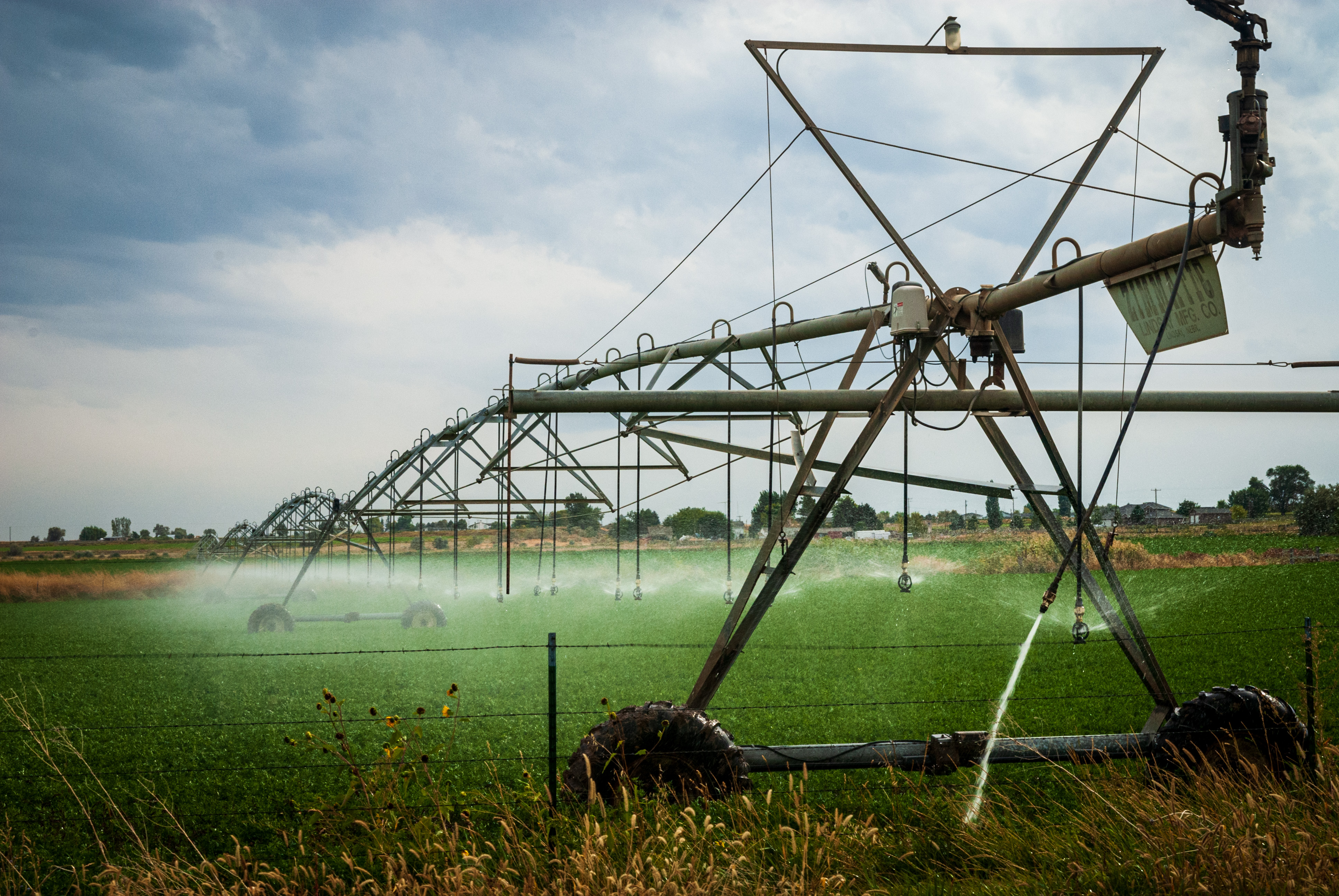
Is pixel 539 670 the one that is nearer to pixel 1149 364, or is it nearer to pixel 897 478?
pixel 897 478

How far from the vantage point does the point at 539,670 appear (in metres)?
14.4

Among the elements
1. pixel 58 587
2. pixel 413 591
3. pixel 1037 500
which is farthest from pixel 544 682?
pixel 58 587

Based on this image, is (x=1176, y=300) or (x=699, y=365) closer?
(x=1176, y=300)

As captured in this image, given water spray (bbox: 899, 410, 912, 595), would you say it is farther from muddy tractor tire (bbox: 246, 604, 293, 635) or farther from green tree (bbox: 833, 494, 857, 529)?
green tree (bbox: 833, 494, 857, 529)

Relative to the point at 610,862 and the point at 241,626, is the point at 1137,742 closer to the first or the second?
the point at 610,862

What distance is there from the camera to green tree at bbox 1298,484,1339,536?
109 ft

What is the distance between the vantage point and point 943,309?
646cm

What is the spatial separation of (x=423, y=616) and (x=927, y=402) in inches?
575

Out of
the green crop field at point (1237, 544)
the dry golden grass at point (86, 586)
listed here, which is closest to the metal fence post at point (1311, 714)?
the green crop field at point (1237, 544)

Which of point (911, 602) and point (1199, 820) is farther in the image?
point (911, 602)

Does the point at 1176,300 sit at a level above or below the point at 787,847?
above

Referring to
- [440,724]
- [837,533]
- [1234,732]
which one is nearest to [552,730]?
[1234,732]

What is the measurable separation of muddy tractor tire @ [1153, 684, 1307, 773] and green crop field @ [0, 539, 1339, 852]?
1503 millimetres

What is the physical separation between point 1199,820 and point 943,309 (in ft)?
11.3
